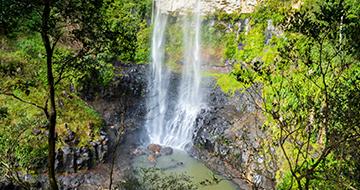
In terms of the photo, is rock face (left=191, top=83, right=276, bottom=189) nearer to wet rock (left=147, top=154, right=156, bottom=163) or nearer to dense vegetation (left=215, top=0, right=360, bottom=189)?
dense vegetation (left=215, top=0, right=360, bottom=189)

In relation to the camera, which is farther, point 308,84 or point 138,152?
point 138,152

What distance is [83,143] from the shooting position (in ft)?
55.6

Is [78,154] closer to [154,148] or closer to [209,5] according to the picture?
[154,148]

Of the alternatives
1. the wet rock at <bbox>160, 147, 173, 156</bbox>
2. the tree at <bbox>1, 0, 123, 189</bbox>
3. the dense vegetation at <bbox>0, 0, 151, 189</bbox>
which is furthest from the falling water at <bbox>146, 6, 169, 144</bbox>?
the tree at <bbox>1, 0, 123, 189</bbox>

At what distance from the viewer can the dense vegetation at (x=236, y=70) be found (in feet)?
24.4

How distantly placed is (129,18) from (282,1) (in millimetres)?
11226

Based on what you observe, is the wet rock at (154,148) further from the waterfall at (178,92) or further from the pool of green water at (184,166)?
the waterfall at (178,92)

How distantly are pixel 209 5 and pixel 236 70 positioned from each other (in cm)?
688

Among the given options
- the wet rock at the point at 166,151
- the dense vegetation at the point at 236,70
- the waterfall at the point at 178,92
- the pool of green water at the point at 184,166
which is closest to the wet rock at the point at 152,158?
the pool of green water at the point at 184,166

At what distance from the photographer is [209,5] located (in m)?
26.1

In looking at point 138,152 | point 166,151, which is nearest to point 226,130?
point 166,151

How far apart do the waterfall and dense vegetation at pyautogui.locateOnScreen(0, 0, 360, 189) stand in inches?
31.4

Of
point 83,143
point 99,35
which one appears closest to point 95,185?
point 83,143

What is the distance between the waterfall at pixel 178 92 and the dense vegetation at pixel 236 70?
31.4 inches
